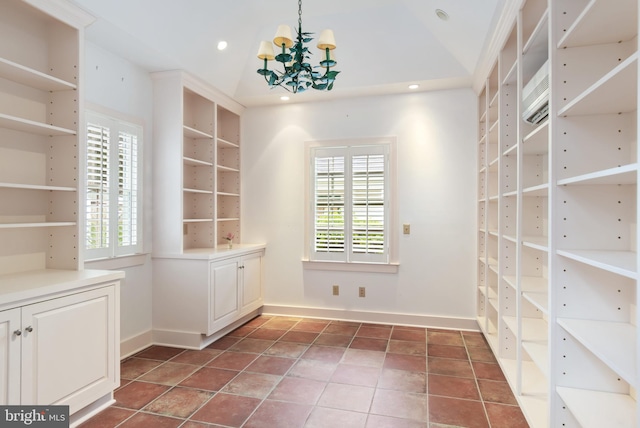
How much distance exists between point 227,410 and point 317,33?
3.44 metres

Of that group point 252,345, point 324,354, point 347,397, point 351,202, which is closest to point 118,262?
point 252,345

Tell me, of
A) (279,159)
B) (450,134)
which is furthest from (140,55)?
(450,134)

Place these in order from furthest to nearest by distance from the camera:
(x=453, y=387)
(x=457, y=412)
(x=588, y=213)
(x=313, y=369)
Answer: (x=313, y=369), (x=453, y=387), (x=457, y=412), (x=588, y=213)

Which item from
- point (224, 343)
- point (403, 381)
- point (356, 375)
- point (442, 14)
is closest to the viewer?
point (403, 381)

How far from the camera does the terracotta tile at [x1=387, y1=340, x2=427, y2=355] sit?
3.43 m

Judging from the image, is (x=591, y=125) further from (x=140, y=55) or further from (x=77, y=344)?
(x=140, y=55)

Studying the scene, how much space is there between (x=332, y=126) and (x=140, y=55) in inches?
83.9

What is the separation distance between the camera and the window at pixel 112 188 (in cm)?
302

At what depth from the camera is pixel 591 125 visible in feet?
5.73

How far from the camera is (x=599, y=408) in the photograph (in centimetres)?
161

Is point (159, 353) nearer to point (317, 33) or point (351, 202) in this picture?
point (351, 202)

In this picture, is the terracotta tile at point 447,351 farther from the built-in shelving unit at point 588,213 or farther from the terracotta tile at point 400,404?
the built-in shelving unit at point 588,213

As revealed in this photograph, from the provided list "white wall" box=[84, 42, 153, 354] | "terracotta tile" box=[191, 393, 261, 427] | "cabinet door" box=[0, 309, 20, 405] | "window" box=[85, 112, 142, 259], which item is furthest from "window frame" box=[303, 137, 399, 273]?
"cabinet door" box=[0, 309, 20, 405]

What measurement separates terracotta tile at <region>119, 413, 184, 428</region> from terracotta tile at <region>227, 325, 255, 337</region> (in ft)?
5.21
